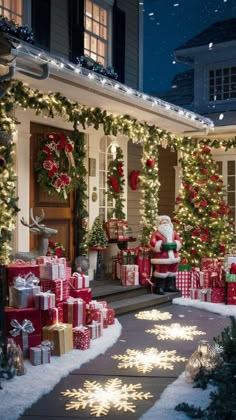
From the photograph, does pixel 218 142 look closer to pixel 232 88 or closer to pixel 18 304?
pixel 232 88

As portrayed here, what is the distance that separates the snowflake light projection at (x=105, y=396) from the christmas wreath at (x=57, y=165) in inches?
154

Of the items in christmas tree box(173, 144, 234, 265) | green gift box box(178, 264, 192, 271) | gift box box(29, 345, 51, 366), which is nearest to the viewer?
gift box box(29, 345, 51, 366)

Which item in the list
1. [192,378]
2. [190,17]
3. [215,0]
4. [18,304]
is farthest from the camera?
[190,17]

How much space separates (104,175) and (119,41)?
3.15m

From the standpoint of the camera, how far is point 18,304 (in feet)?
18.9

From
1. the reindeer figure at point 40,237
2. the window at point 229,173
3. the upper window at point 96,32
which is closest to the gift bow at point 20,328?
the reindeer figure at point 40,237

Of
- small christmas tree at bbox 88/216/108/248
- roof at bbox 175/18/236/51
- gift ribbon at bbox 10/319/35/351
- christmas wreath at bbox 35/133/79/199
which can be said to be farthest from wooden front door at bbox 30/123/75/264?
roof at bbox 175/18/236/51

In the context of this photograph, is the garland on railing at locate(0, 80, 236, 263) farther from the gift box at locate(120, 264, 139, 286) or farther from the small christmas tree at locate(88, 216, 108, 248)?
the gift box at locate(120, 264, 139, 286)

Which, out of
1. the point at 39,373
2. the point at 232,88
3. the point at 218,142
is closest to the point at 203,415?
the point at 39,373

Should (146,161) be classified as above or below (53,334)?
above

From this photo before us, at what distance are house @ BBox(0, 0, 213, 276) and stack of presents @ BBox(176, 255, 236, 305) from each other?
1699 mm

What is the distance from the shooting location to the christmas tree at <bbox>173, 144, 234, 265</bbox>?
11.3 m

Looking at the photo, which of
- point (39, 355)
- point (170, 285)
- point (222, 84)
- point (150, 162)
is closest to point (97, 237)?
point (170, 285)

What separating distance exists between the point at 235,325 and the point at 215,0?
44733mm
